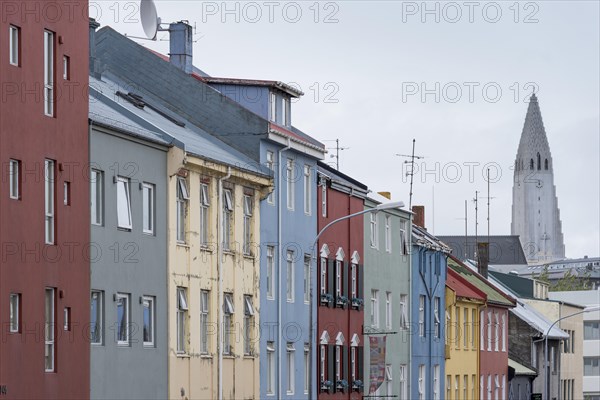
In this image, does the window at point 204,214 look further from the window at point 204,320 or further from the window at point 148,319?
the window at point 148,319

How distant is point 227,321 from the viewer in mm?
48562

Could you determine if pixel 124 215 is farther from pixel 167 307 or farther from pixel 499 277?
pixel 499 277

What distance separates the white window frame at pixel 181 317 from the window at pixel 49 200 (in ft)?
26.6

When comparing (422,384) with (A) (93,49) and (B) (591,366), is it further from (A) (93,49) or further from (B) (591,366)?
(B) (591,366)

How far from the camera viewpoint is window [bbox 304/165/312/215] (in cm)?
5569

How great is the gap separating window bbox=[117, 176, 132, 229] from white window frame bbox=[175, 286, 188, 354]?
12.2 ft

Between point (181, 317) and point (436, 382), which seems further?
point (436, 382)

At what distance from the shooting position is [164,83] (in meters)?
52.7

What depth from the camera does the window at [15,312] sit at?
35031mm

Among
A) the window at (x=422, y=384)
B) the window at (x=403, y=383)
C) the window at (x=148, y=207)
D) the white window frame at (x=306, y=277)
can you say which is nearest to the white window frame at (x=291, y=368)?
the white window frame at (x=306, y=277)

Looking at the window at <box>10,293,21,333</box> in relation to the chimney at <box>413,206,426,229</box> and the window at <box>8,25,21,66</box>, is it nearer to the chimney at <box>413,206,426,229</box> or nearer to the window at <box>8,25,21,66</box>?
the window at <box>8,25,21,66</box>

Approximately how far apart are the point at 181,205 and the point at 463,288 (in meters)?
35.9

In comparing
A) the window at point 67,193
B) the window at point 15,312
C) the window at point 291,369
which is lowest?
the window at point 291,369

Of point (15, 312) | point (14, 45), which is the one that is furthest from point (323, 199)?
point (15, 312)
